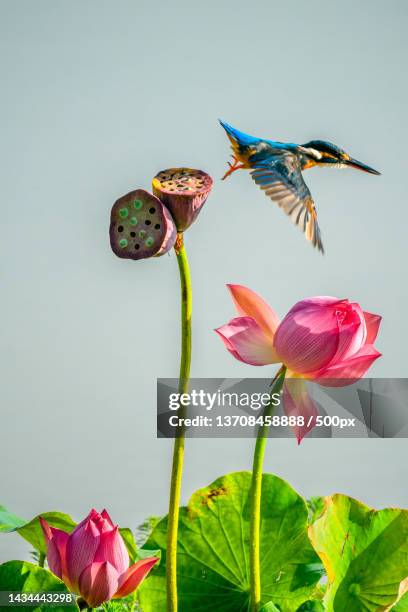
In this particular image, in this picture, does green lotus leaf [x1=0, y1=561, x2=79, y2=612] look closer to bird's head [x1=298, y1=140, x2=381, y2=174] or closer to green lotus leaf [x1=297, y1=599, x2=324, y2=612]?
green lotus leaf [x1=297, y1=599, x2=324, y2=612]

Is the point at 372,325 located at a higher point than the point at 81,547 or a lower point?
higher

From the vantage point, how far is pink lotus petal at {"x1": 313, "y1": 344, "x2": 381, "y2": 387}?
0.39 metres

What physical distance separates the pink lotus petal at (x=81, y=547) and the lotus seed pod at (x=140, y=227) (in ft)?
0.43

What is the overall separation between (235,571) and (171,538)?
163mm

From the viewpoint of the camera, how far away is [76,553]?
38 cm

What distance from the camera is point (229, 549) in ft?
1.65

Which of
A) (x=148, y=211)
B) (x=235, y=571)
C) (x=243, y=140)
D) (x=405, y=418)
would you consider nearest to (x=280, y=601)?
(x=235, y=571)

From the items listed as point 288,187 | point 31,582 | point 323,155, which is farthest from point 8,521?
point 323,155

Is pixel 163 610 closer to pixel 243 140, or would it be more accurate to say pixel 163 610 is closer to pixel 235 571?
pixel 235 571

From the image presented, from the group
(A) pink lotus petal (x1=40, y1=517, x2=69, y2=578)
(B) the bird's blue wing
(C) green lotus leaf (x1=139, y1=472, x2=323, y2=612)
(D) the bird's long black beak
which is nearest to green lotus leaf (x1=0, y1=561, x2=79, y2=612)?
(A) pink lotus petal (x1=40, y1=517, x2=69, y2=578)

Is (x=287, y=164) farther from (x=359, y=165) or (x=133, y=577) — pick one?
(x=133, y=577)

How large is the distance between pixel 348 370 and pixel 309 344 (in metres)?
0.02

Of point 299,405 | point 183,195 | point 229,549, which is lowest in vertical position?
point 229,549

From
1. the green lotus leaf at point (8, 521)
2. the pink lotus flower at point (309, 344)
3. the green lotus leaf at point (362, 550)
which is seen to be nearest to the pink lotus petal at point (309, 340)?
the pink lotus flower at point (309, 344)
